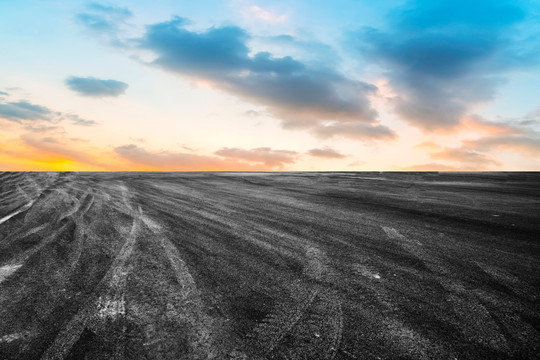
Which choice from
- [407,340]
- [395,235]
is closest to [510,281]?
[395,235]

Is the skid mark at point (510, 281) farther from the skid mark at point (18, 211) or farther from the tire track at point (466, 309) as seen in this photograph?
the skid mark at point (18, 211)

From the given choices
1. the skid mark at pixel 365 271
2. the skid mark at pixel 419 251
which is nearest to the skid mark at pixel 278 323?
the skid mark at pixel 365 271

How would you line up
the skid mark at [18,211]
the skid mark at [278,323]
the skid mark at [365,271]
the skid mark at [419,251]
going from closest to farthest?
1. the skid mark at [278,323]
2. the skid mark at [365,271]
3. the skid mark at [419,251]
4. the skid mark at [18,211]

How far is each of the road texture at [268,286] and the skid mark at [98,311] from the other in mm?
16

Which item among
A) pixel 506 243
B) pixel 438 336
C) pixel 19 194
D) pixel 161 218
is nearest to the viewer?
pixel 438 336

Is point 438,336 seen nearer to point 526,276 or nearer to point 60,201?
point 526,276

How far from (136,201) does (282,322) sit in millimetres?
7276

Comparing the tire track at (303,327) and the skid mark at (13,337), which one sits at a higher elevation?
the tire track at (303,327)

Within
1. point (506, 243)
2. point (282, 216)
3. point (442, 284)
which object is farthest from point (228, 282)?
point (506, 243)

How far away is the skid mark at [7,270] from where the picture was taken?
3.75 meters

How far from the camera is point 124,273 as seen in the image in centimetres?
371

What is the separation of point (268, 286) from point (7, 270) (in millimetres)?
3446

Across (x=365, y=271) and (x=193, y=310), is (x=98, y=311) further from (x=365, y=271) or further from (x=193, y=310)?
(x=365, y=271)

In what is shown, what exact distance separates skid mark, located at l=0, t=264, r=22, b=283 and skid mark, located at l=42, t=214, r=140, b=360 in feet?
4.02
